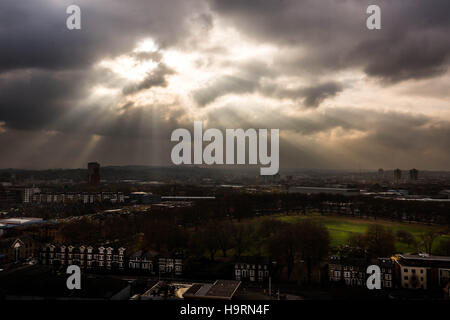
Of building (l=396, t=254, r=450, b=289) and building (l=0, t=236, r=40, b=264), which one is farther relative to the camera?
building (l=0, t=236, r=40, b=264)

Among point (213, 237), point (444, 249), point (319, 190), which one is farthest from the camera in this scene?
point (319, 190)

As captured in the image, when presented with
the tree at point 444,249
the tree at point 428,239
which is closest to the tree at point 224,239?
the tree at point 428,239

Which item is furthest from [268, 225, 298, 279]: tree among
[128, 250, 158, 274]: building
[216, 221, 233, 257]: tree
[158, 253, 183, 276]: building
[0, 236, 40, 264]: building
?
[0, 236, 40, 264]: building

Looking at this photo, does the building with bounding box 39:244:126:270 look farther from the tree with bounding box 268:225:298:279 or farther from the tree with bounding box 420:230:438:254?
the tree with bounding box 420:230:438:254

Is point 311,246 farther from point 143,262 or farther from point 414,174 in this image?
point 414,174

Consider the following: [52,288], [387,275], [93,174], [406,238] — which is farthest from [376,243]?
[93,174]
